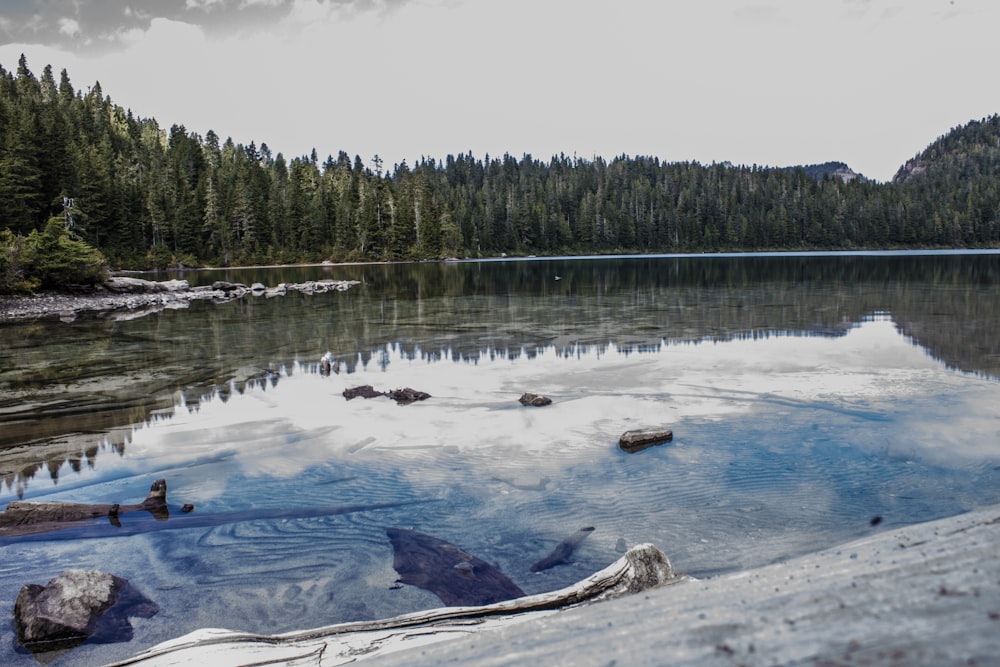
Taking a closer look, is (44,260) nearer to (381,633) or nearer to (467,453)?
(467,453)

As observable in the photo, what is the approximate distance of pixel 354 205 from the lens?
362 feet

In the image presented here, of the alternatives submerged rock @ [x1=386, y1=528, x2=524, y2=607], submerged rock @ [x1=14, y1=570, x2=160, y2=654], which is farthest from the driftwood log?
submerged rock @ [x1=386, y1=528, x2=524, y2=607]

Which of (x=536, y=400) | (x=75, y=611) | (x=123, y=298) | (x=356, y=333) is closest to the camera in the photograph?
(x=75, y=611)

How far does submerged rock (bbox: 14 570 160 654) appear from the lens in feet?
16.8

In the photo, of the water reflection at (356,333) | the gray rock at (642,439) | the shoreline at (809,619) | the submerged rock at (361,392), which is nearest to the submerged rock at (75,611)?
the shoreline at (809,619)

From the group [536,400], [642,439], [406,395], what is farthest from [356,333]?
[642,439]

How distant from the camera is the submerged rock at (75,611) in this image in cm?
512

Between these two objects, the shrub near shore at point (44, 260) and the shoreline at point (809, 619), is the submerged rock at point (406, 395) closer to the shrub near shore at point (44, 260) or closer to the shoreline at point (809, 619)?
the shoreline at point (809, 619)

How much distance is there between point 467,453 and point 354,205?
350 feet

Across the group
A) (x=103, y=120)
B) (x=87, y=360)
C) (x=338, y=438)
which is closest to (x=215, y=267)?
(x=103, y=120)

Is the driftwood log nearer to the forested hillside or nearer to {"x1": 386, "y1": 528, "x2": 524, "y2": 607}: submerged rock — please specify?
{"x1": 386, "y1": 528, "x2": 524, "y2": 607}: submerged rock

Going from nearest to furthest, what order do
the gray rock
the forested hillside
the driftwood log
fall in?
the driftwood log, the gray rock, the forested hillside

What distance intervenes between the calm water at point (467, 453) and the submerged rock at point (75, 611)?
165 millimetres

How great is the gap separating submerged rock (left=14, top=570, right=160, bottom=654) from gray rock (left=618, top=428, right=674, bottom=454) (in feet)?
20.8
